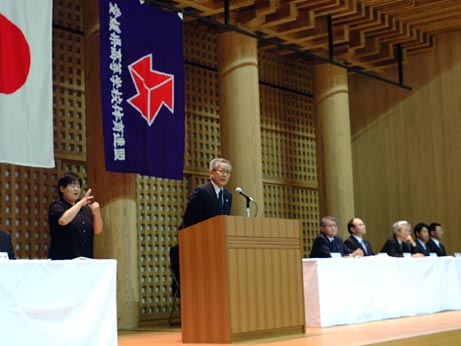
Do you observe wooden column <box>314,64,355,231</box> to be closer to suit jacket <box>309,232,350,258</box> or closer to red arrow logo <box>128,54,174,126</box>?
suit jacket <box>309,232,350,258</box>

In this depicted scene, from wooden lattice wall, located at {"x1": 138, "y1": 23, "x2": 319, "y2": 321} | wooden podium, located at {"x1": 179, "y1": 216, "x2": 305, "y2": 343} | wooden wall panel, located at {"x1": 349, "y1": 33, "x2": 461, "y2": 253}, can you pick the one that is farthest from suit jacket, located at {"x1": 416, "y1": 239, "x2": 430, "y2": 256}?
wooden podium, located at {"x1": 179, "y1": 216, "x2": 305, "y2": 343}

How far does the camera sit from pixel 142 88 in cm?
813

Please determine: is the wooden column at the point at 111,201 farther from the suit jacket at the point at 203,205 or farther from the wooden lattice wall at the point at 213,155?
the suit jacket at the point at 203,205

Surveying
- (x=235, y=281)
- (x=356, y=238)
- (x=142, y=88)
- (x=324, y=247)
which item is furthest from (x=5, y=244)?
(x=356, y=238)

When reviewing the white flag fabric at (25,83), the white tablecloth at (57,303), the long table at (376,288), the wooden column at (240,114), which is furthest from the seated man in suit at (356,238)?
the white tablecloth at (57,303)

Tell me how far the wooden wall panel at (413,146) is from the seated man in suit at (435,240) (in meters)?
0.98

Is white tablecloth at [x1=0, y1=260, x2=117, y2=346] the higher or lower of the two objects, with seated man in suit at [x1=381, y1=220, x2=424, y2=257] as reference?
lower

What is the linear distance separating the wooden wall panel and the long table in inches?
97.2

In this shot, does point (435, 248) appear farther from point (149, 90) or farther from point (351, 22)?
point (149, 90)

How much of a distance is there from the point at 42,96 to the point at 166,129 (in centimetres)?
163

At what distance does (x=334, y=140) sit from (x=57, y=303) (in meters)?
6.91

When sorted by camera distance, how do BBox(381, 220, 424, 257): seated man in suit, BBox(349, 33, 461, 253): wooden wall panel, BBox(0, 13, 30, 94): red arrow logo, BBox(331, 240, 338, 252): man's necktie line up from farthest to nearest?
BBox(349, 33, 461, 253): wooden wall panel → BBox(381, 220, 424, 257): seated man in suit → BBox(331, 240, 338, 252): man's necktie → BBox(0, 13, 30, 94): red arrow logo

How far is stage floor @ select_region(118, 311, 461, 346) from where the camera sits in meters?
5.80

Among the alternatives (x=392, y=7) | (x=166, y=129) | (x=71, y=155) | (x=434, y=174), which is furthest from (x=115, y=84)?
(x=434, y=174)
